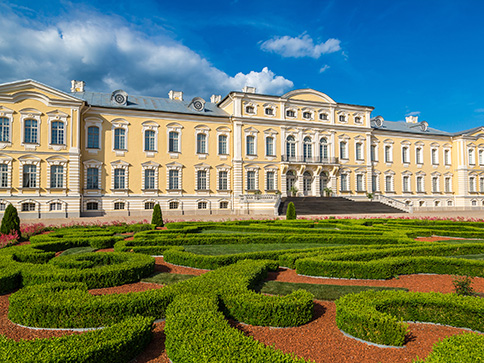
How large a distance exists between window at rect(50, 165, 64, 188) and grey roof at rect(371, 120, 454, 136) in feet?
110

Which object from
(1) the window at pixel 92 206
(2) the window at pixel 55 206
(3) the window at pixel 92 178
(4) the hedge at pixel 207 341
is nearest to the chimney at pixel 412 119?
(3) the window at pixel 92 178

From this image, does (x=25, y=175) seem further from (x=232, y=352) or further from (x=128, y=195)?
(x=232, y=352)

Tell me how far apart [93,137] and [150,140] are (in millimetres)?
4772

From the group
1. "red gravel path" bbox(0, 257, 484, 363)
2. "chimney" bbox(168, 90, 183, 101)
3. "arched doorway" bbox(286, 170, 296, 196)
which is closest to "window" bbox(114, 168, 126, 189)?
"chimney" bbox(168, 90, 183, 101)

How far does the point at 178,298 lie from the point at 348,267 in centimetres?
392

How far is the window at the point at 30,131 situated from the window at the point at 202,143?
13.4 meters

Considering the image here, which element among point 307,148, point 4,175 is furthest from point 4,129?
point 307,148

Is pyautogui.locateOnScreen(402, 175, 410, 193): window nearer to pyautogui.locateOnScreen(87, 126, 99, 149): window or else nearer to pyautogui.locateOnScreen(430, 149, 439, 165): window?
pyautogui.locateOnScreen(430, 149, 439, 165): window

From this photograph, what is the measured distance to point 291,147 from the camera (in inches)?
1367

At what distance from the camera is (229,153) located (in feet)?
107

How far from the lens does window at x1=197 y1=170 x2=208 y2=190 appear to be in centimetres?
3139

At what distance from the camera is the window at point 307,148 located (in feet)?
115

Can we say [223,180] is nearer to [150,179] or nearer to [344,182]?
[150,179]

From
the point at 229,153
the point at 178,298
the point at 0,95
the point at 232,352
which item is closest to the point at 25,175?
the point at 0,95
